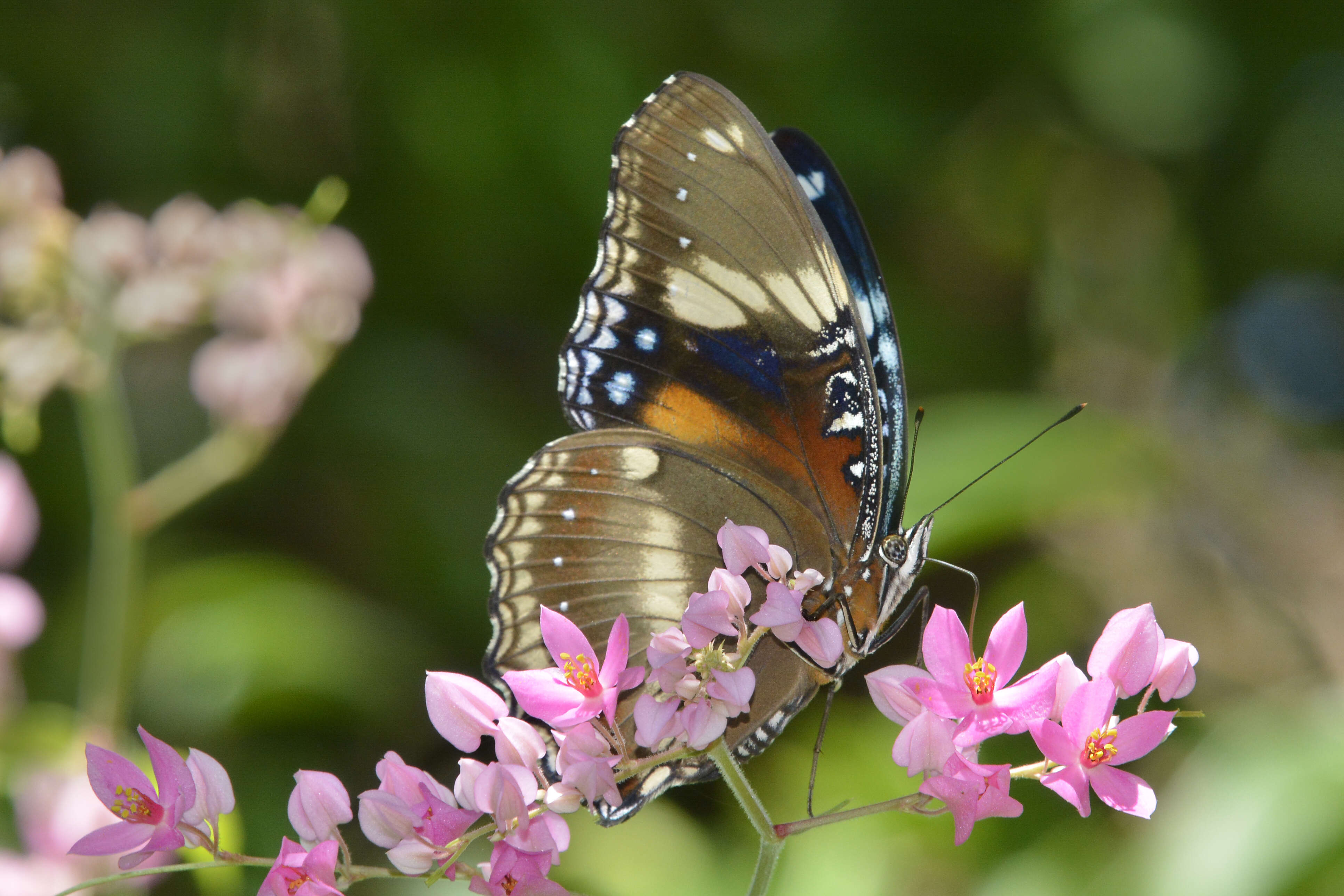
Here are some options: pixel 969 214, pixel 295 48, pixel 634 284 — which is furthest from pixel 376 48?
pixel 634 284

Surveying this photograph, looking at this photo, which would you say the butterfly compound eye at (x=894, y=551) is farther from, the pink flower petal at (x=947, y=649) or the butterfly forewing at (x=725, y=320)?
the pink flower petal at (x=947, y=649)

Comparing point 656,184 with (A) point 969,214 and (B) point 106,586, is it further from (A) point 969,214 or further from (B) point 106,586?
(A) point 969,214

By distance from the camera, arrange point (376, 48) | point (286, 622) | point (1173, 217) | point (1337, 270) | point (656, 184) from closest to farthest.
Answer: point (656, 184) < point (286, 622) < point (376, 48) < point (1173, 217) < point (1337, 270)

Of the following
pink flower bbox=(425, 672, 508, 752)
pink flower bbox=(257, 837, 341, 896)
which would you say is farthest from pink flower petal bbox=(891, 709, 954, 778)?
pink flower bbox=(257, 837, 341, 896)

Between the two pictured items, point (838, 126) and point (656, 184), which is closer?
point (656, 184)

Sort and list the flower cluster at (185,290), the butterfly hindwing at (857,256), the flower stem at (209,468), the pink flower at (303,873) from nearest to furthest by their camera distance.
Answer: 1. the pink flower at (303,873)
2. the butterfly hindwing at (857,256)
3. the flower cluster at (185,290)
4. the flower stem at (209,468)

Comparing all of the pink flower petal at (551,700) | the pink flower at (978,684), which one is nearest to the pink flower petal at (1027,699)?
the pink flower at (978,684)
